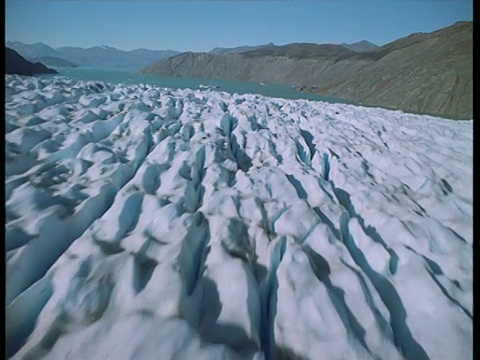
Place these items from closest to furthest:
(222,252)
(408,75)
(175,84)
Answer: (222,252) → (408,75) → (175,84)

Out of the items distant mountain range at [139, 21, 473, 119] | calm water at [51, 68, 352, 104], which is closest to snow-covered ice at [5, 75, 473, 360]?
distant mountain range at [139, 21, 473, 119]

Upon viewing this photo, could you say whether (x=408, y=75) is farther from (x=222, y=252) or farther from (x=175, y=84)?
(x=222, y=252)

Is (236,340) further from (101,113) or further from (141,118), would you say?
(101,113)

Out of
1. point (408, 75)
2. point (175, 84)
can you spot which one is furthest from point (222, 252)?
point (175, 84)

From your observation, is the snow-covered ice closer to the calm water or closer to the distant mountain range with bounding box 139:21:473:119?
the distant mountain range with bounding box 139:21:473:119

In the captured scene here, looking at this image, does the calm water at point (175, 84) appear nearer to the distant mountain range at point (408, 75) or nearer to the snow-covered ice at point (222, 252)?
the distant mountain range at point (408, 75)

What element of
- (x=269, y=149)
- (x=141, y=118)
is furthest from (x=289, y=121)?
(x=141, y=118)

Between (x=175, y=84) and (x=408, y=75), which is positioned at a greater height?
(x=408, y=75)
